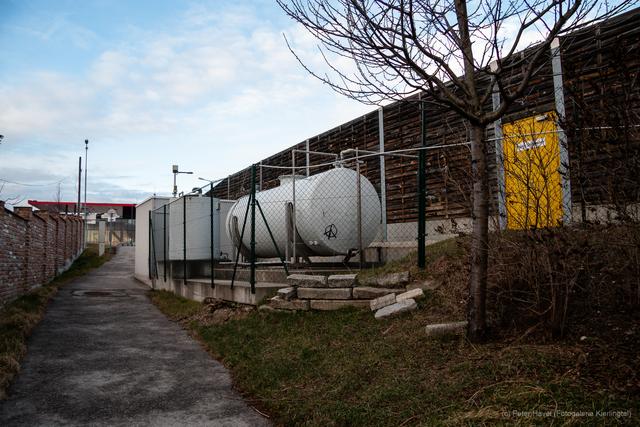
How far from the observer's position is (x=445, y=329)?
182 inches

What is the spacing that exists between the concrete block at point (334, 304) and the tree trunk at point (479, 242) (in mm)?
2335

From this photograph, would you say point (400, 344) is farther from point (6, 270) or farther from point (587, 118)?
point (6, 270)

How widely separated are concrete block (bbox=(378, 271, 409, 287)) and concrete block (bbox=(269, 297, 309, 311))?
3.73ft

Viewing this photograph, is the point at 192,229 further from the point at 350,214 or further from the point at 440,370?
the point at 440,370

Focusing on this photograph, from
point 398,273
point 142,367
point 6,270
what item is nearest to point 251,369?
point 142,367

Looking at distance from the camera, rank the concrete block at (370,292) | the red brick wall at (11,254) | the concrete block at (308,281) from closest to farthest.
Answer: the concrete block at (370,292) → the concrete block at (308,281) → the red brick wall at (11,254)

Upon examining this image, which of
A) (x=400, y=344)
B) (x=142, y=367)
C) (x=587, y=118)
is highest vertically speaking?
(x=587, y=118)

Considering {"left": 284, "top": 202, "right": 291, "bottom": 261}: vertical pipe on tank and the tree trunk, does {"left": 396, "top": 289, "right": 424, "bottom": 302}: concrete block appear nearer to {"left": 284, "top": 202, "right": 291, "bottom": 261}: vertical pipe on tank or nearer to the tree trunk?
the tree trunk

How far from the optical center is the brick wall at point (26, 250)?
31.3ft

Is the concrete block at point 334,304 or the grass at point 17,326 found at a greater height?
the concrete block at point 334,304

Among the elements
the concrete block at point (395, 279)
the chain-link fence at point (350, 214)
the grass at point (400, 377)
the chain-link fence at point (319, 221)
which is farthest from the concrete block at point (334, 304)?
the chain-link fence at point (319, 221)

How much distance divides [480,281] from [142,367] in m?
4.18

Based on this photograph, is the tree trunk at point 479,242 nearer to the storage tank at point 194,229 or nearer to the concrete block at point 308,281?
the concrete block at point 308,281

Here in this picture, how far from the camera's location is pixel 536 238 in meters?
3.83
